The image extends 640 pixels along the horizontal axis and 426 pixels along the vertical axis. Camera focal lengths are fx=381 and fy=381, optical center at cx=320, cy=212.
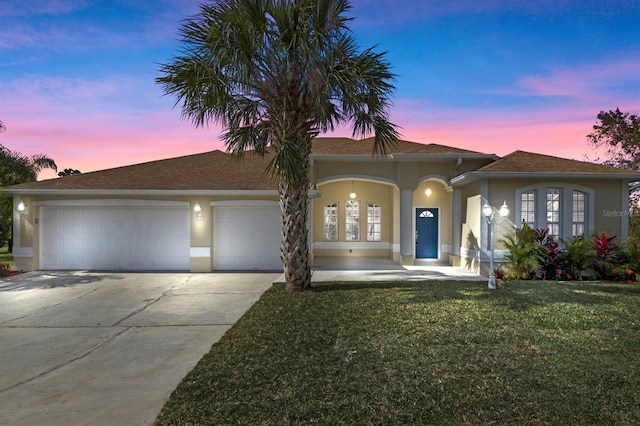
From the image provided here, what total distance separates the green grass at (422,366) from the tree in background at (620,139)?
14.6m

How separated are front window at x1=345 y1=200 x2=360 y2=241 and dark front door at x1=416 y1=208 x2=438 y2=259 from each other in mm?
2698

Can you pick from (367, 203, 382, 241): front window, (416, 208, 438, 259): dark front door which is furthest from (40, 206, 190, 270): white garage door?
(416, 208, 438, 259): dark front door

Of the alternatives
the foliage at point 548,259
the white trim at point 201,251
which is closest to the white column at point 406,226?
the foliage at point 548,259

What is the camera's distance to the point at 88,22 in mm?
10750

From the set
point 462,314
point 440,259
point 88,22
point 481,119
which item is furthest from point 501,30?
point 88,22

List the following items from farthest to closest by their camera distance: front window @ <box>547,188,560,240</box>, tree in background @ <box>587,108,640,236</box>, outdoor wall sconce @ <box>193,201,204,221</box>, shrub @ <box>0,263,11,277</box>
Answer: tree in background @ <box>587,108,640,236</box>
outdoor wall sconce @ <box>193,201,204,221</box>
shrub @ <box>0,263,11,277</box>
front window @ <box>547,188,560,240</box>

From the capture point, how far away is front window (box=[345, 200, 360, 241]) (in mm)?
16703

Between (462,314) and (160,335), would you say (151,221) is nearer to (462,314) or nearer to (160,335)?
(160,335)

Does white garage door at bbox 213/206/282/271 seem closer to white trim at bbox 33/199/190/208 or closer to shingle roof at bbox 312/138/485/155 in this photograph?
white trim at bbox 33/199/190/208

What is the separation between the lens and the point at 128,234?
12.7 metres

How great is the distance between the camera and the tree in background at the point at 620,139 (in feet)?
60.3

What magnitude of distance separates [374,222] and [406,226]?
338cm

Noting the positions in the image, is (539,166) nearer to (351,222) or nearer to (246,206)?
(351,222)

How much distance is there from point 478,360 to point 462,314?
7.33 ft
